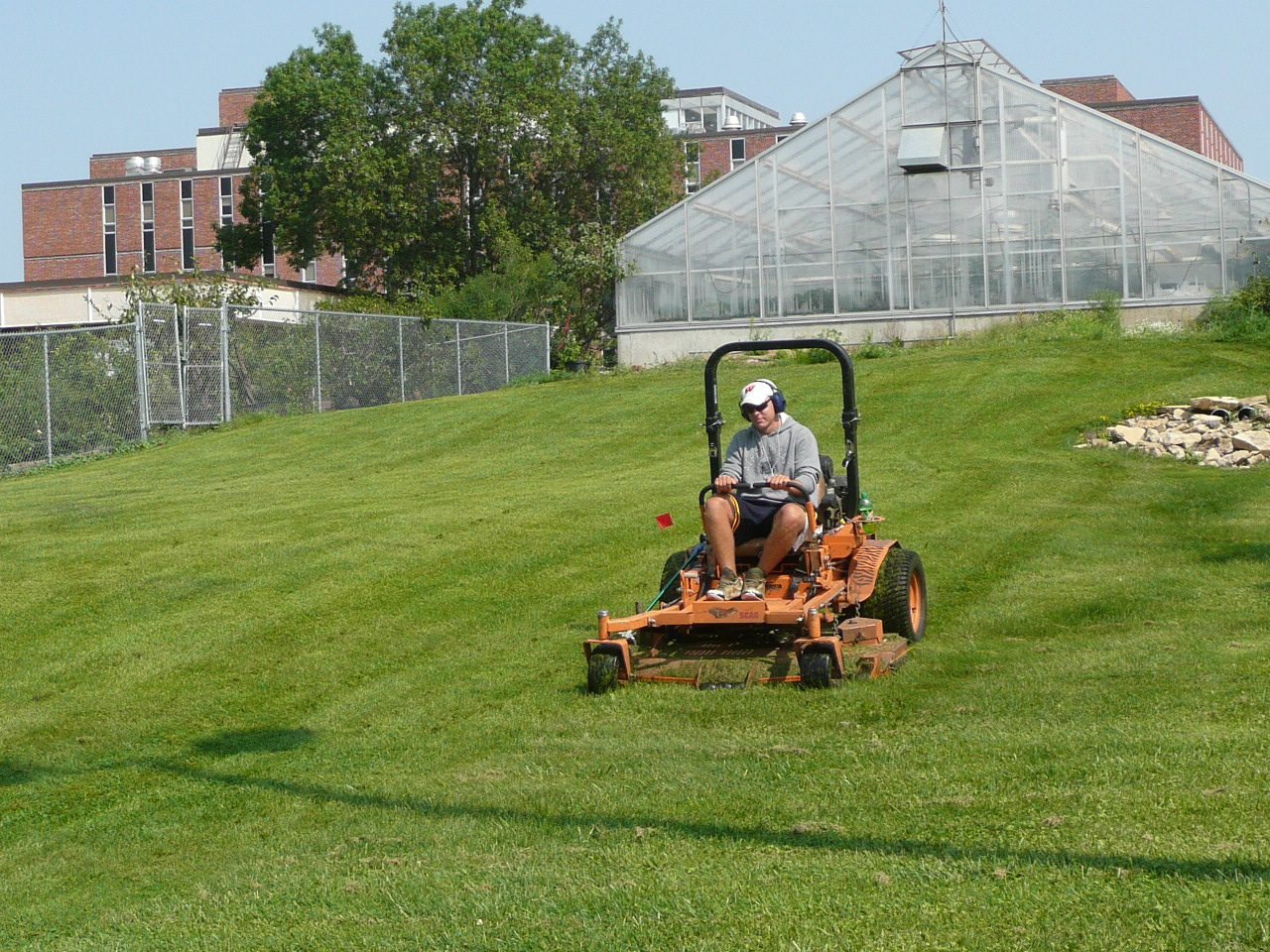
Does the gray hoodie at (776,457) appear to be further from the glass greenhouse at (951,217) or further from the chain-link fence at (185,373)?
the glass greenhouse at (951,217)

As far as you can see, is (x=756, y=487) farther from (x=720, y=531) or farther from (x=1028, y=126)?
(x=1028, y=126)

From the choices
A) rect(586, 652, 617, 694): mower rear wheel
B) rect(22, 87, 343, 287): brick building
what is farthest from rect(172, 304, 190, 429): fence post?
rect(22, 87, 343, 287): brick building

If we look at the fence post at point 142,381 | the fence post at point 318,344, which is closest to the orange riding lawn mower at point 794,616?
the fence post at point 142,381

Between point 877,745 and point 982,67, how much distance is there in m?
30.0

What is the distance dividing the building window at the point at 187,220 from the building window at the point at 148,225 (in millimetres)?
1726

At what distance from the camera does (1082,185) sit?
32906 mm

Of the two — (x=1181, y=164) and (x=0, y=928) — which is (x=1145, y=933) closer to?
(x=0, y=928)

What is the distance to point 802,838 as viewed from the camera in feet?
17.2

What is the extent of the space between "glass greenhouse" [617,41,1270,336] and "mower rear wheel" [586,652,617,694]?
27340mm

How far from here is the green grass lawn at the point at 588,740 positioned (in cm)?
460

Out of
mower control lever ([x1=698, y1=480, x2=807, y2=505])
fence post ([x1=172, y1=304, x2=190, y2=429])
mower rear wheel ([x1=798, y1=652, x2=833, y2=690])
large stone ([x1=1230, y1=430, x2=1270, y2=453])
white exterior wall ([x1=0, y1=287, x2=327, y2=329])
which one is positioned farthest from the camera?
white exterior wall ([x1=0, y1=287, x2=327, y2=329])

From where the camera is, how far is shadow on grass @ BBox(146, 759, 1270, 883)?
453 cm

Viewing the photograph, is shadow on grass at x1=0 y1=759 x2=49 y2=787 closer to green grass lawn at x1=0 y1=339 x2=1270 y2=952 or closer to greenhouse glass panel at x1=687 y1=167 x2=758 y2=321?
green grass lawn at x1=0 y1=339 x2=1270 y2=952

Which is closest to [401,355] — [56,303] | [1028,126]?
[1028,126]
